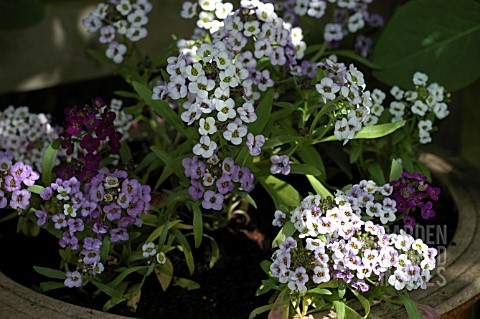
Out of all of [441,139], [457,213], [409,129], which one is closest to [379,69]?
[409,129]

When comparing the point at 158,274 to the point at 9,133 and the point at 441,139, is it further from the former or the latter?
the point at 441,139

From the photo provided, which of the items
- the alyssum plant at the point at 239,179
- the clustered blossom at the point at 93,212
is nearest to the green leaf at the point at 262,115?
the alyssum plant at the point at 239,179

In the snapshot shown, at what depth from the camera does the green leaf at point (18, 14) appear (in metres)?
1.99

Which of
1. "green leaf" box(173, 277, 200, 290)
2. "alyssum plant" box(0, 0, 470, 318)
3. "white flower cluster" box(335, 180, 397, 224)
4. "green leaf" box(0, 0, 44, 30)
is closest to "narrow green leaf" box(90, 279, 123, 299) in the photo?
"alyssum plant" box(0, 0, 470, 318)

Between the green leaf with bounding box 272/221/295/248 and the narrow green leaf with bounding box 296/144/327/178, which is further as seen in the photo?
the narrow green leaf with bounding box 296/144/327/178

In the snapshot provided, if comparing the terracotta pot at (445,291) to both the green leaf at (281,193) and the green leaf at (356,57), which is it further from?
the green leaf at (356,57)

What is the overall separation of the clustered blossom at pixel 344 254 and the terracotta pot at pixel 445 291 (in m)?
0.08

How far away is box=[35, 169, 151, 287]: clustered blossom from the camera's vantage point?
1299 mm

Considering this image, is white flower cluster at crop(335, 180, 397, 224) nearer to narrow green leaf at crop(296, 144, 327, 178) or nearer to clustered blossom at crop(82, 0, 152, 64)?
narrow green leaf at crop(296, 144, 327, 178)

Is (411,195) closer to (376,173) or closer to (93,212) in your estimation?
(376,173)

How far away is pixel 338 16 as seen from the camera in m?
1.75

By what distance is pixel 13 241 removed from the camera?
1584 mm

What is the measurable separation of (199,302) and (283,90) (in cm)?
47

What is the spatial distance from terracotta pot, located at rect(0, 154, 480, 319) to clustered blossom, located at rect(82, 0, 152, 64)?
498mm
